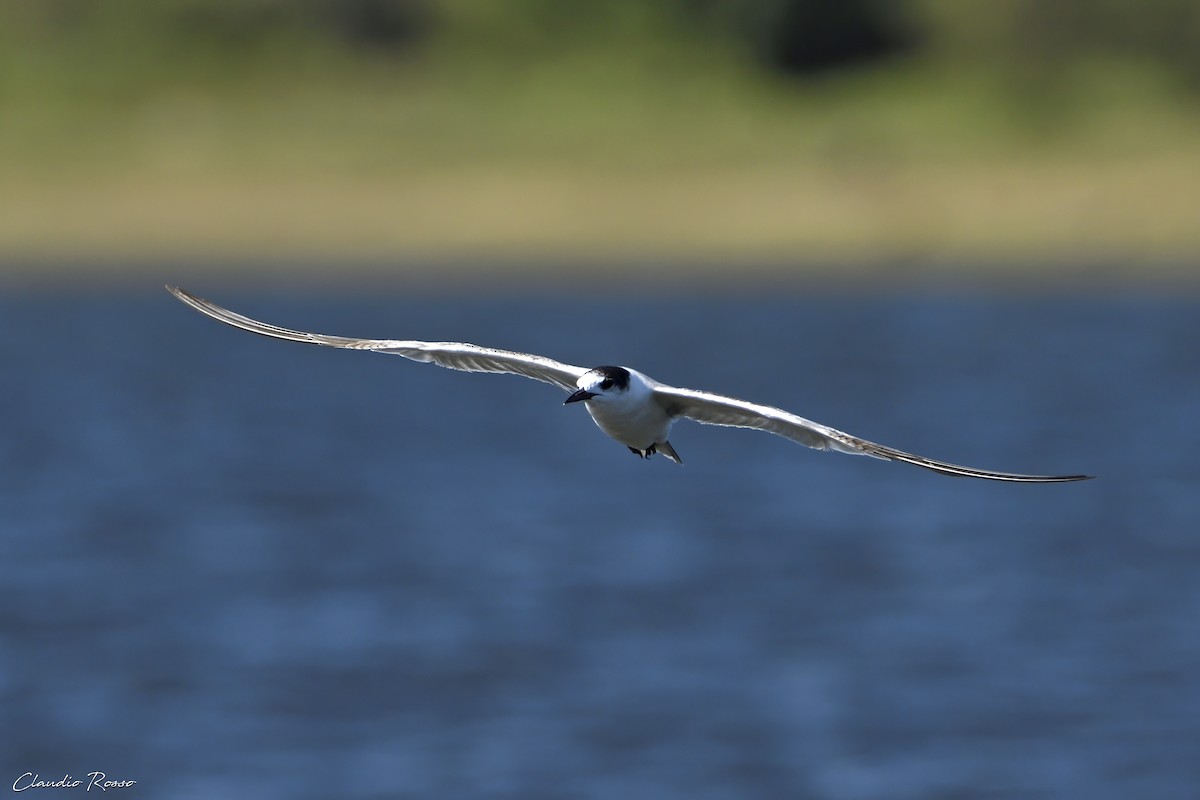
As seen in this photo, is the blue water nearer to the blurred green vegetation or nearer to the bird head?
the blurred green vegetation

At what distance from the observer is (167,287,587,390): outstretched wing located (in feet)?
35.1

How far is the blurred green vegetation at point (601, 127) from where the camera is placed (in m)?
47.7

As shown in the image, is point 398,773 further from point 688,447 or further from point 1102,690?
point 688,447

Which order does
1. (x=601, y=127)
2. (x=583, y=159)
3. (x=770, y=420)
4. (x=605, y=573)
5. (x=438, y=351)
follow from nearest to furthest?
(x=770, y=420) < (x=438, y=351) < (x=605, y=573) < (x=583, y=159) < (x=601, y=127)

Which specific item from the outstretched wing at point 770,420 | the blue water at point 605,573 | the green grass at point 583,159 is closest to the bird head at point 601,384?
the outstretched wing at point 770,420

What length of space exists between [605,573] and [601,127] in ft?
117

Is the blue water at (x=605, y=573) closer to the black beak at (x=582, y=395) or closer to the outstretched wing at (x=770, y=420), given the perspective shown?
the outstretched wing at (x=770, y=420)

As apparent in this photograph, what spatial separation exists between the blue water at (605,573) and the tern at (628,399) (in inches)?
293

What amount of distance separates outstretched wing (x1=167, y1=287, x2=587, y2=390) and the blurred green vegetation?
117ft

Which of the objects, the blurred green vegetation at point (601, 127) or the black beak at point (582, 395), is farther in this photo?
the blurred green vegetation at point (601, 127)

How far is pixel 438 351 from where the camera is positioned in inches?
432
